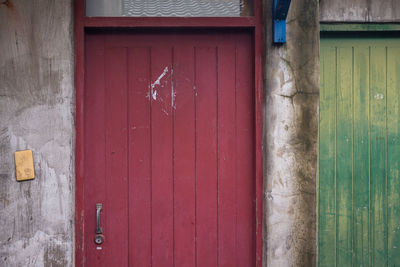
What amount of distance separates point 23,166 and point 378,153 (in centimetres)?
269

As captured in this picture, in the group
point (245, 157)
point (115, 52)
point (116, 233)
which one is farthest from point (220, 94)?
point (116, 233)

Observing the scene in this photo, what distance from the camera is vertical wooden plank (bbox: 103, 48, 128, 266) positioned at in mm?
2186

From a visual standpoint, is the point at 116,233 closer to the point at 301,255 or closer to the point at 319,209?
the point at 301,255

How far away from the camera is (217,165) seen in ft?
7.30

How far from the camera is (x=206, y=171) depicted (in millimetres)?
2221

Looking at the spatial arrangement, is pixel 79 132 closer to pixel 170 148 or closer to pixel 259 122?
pixel 170 148

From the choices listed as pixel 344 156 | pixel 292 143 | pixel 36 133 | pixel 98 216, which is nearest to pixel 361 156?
pixel 344 156

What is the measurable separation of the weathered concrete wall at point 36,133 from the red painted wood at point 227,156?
1.09m

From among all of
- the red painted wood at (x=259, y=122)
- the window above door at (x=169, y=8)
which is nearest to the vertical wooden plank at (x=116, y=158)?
the window above door at (x=169, y=8)

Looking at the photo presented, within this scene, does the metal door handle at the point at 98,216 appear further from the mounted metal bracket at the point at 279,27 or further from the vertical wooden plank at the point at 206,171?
the mounted metal bracket at the point at 279,27

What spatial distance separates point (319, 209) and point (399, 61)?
53.7 inches

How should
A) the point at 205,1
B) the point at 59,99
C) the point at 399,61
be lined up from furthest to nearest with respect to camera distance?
the point at 399,61 < the point at 205,1 < the point at 59,99

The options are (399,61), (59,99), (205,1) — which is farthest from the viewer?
(399,61)

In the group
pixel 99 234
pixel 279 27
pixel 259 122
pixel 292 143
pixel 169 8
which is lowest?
pixel 99 234
